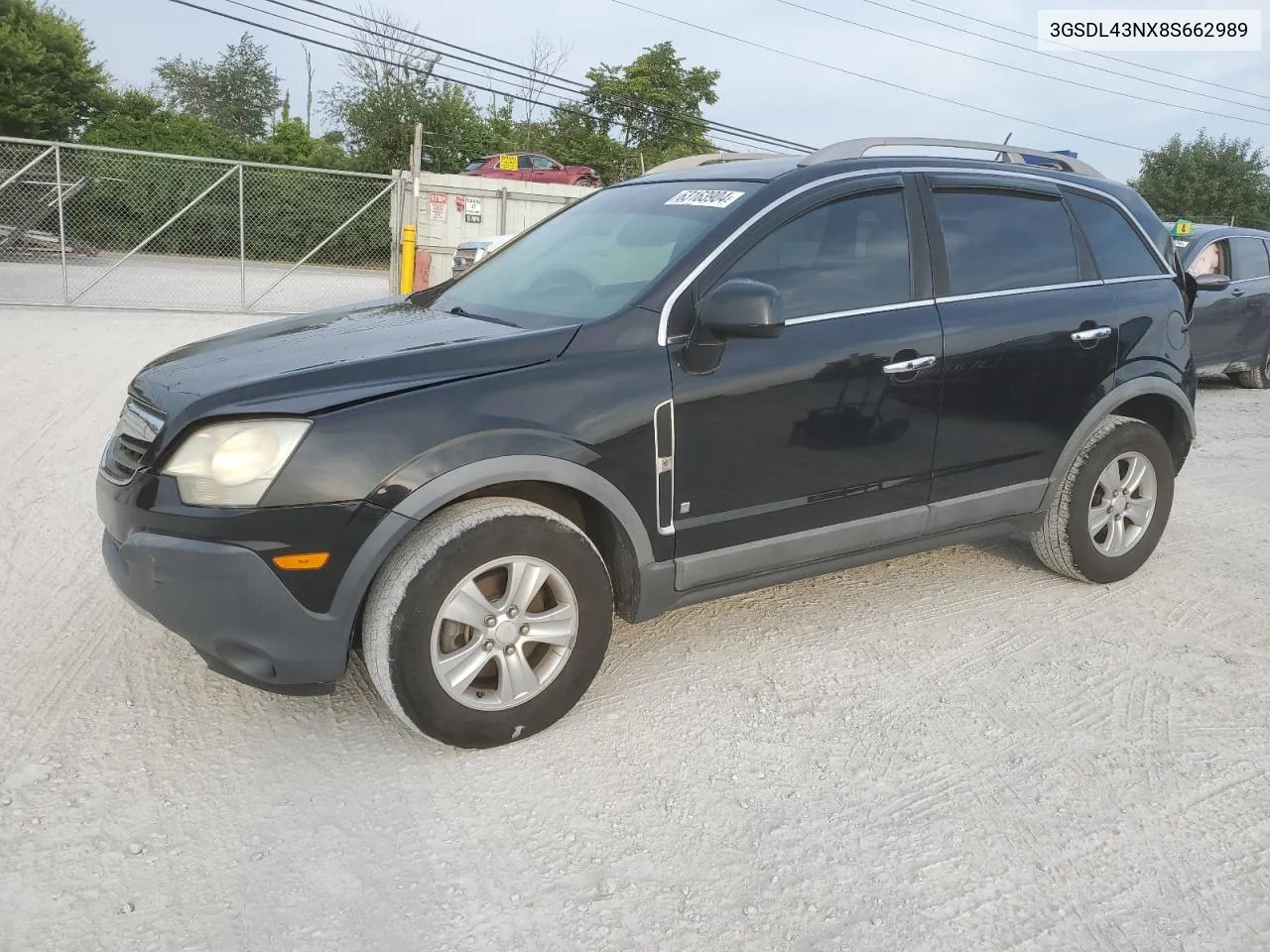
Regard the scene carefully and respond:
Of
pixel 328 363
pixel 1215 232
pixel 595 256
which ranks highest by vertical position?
pixel 1215 232

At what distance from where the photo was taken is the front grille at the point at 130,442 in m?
3.03

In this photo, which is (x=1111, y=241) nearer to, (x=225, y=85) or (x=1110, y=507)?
(x=1110, y=507)

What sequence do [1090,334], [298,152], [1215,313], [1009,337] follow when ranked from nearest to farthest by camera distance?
[1009,337] → [1090,334] → [1215,313] → [298,152]

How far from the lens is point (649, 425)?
3262mm

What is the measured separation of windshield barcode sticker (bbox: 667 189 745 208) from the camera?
3699 mm

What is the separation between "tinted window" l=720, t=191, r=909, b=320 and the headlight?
1573mm

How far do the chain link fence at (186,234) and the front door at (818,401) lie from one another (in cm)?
1361

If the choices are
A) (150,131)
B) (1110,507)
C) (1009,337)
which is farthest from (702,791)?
(150,131)

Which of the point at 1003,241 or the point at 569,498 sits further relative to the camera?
the point at 1003,241

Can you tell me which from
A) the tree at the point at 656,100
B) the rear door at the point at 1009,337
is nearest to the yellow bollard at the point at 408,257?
the rear door at the point at 1009,337

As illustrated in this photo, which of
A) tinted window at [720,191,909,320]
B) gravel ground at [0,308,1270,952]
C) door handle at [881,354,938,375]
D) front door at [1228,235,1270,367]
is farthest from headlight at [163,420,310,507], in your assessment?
front door at [1228,235,1270,367]

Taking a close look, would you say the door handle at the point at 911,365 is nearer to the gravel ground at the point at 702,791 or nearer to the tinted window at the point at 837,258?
the tinted window at the point at 837,258

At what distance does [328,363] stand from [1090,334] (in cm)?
314

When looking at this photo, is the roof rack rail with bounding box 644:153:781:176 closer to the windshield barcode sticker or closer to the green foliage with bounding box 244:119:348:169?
the windshield barcode sticker
